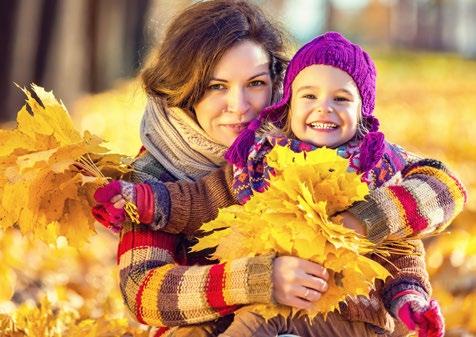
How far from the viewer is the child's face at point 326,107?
12.8 feet

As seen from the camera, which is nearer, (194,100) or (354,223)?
(354,223)

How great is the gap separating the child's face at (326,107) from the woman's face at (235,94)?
1.32ft

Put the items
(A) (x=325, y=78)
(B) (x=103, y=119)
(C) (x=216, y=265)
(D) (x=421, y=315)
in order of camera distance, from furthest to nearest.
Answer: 1. (B) (x=103, y=119)
2. (A) (x=325, y=78)
3. (C) (x=216, y=265)
4. (D) (x=421, y=315)

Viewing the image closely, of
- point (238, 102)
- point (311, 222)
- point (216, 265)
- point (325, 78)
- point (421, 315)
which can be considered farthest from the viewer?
point (238, 102)

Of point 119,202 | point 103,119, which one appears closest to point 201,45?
point 119,202

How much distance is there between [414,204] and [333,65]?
0.53 m

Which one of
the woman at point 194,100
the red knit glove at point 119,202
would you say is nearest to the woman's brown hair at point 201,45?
the woman at point 194,100

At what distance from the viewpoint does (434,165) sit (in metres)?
4.06

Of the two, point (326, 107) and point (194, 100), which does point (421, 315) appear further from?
point (194, 100)

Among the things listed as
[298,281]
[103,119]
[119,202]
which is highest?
[119,202]

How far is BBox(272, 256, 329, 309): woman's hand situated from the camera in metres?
3.54

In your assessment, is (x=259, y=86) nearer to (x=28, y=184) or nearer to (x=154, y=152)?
(x=154, y=152)

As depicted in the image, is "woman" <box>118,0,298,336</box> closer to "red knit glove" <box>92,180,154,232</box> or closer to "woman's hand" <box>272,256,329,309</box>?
"red knit glove" <box>92,180,154,232</box>

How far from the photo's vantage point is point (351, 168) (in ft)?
12.6
